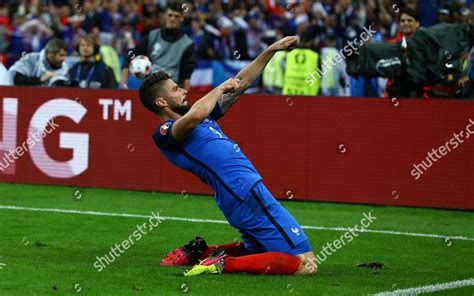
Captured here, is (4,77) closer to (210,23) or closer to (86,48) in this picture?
(86,48)

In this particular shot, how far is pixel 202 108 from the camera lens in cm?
822

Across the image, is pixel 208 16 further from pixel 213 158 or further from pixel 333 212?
pixel 213 158

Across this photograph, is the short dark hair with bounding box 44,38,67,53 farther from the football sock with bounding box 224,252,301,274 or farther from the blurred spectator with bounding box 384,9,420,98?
the football sock with bounding box 224,252,301,274

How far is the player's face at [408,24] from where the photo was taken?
1480 centimetres

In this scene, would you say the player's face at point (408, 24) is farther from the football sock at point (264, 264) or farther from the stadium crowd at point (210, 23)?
the football sock at point (264, 264)

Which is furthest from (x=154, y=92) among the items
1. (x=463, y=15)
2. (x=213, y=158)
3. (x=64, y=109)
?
(x=463, y=15)

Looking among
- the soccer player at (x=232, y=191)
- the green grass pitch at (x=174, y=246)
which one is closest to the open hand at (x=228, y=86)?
the soccer player at (x=232, y=191)

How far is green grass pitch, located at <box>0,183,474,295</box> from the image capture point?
8.05m

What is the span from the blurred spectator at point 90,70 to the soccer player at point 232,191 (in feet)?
25.5

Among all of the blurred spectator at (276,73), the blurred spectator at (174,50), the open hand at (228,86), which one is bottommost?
the blurred spectator at (276,73)

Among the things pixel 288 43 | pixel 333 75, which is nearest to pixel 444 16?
pixel 333 75

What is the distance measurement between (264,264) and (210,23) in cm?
1851

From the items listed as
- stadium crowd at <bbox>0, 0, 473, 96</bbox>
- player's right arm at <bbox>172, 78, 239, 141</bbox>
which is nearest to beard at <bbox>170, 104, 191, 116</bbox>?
player's right arm at <bbox>172, 78, 239, 141</bbox>

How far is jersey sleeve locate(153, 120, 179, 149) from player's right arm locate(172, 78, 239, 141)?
5.4 inches
